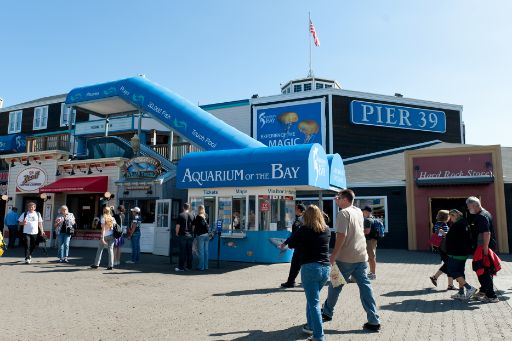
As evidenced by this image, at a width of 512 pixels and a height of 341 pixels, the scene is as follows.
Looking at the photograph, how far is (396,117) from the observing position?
25125 mm

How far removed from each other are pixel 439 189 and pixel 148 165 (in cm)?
1247

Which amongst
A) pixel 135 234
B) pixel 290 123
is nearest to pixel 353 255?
pixel 135 234

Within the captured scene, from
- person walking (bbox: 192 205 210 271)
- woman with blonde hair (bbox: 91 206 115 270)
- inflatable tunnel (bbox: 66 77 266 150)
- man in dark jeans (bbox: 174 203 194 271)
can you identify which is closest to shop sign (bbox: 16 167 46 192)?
inflatable tunnel (bbox: 66 77 266 150)

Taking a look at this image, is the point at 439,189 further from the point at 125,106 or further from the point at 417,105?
the point at 125,106

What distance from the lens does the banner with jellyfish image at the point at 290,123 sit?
2422 cm

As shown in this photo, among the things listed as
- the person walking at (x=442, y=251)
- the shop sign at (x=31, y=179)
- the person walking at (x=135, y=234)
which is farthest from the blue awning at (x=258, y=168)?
the shop sign at (x=31, y=179)

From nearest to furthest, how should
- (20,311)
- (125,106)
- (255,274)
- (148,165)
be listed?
(20,311) → (255,274) → (148,165) → (125,106)

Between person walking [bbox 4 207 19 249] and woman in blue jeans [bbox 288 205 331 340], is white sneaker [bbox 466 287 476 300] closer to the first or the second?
woman in blue jeans [bbox 288 205 331 340]

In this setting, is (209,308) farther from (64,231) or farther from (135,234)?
(64,231)

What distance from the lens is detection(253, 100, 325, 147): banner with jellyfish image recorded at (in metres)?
24.2

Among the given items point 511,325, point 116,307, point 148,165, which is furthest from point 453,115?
point 116,307

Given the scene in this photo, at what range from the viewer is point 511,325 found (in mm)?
5863

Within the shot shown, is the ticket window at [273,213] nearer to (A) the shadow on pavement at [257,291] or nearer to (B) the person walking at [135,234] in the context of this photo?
(B) the person walking at [135,234]

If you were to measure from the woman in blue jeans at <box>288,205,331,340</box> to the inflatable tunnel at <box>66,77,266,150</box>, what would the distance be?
8975 millimetres
